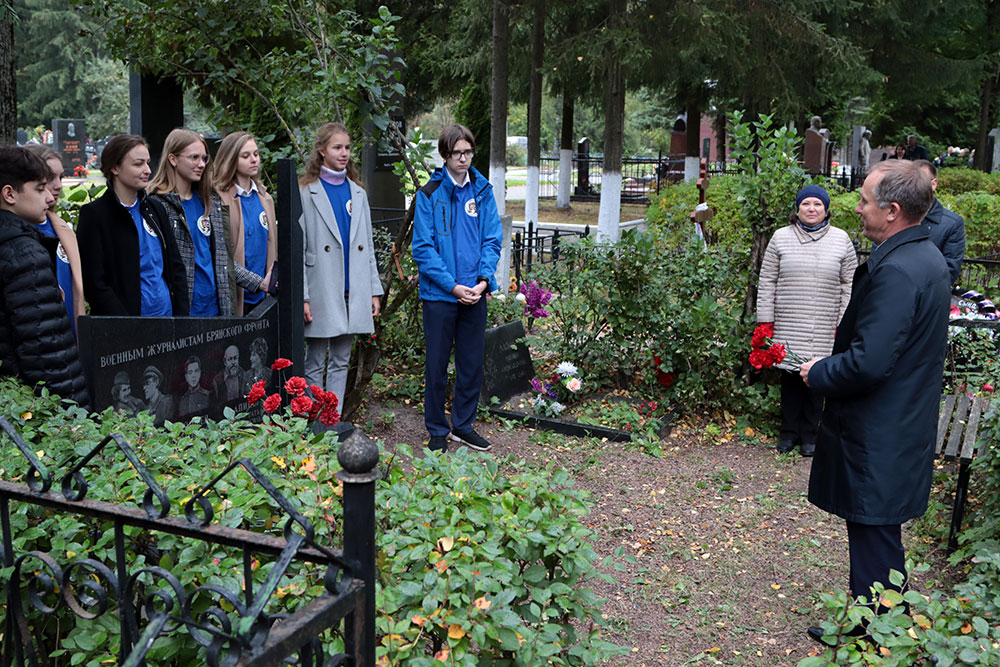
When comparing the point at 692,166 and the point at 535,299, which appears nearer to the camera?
the point at 535,299

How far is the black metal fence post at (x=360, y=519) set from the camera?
1.67m

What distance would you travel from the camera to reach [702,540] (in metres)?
4.60

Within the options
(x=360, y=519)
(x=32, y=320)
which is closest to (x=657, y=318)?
(x=32, y=320)

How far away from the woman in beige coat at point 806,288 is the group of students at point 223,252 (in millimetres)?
1758

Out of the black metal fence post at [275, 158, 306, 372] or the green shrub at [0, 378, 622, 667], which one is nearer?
the green shrub at [0, 378, 622, 667]

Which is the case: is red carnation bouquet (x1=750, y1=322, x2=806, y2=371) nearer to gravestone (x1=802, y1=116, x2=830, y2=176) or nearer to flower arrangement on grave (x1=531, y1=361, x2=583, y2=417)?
flower arrangement on grave (x1=531, y1=361, x2=583, y2=417)

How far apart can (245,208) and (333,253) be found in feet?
1.75

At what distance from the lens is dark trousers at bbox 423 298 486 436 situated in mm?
5523

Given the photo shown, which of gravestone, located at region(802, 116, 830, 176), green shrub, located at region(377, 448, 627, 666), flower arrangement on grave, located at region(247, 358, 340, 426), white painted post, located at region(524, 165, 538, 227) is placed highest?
gravestone, located at region(802, 116, 830, 176)

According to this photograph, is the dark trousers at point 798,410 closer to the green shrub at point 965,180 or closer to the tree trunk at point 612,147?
the tree trunk at point 612,147

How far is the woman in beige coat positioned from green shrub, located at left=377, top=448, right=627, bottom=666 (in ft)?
11.6

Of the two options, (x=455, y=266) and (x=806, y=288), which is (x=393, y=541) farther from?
(x=806, y=288)

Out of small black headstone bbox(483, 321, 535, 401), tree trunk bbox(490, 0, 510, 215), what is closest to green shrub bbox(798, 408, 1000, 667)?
small black headstone bbox(483, 321, 535, 401)

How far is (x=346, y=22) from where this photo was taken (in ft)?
21.2
